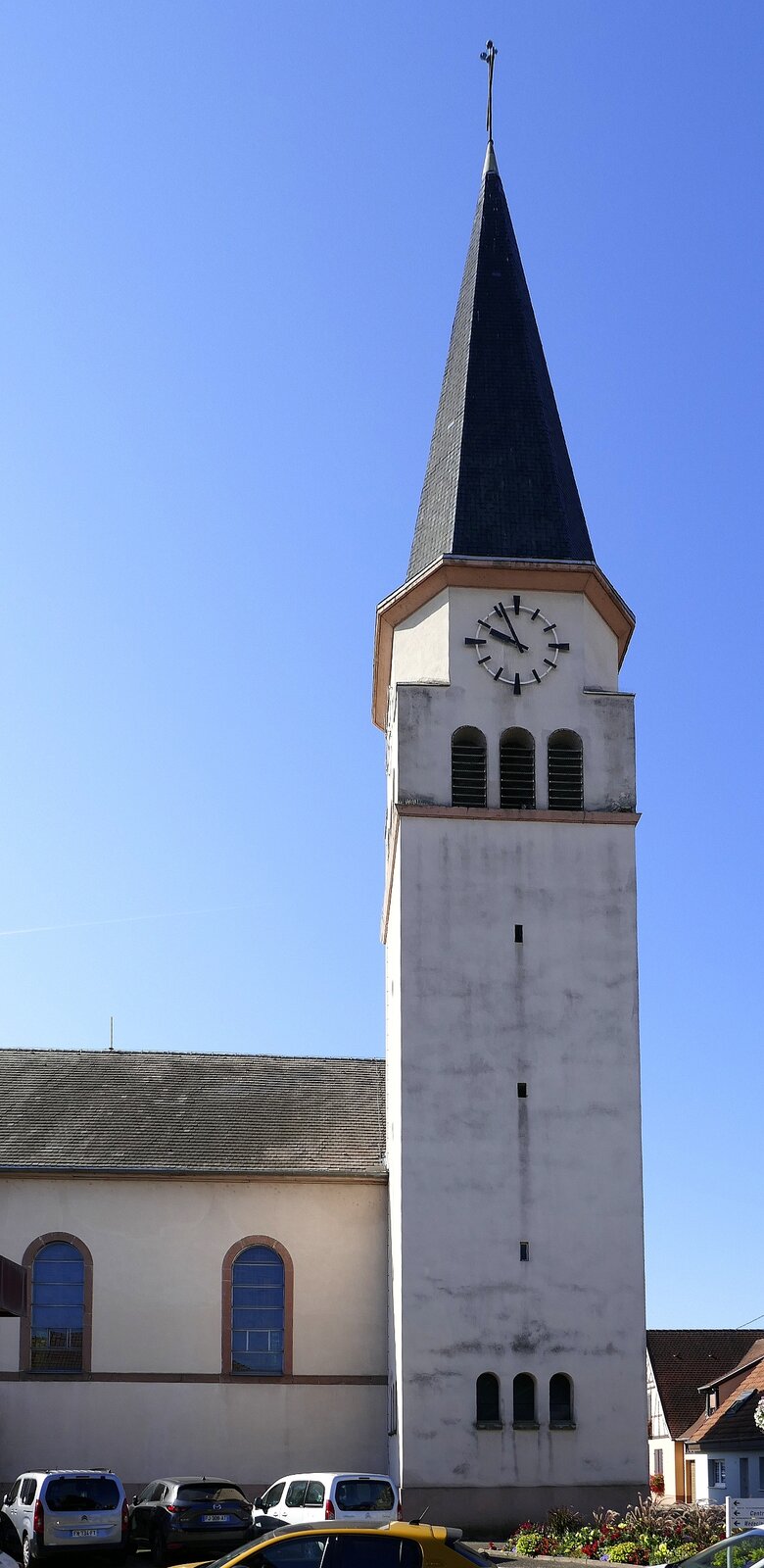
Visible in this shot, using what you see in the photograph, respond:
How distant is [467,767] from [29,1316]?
44.8ft

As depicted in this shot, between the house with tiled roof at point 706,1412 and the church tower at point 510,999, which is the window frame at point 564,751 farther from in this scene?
the house with tiled roof at point 706,1412

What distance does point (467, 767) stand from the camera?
33.2 m

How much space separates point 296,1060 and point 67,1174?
21.9 ft

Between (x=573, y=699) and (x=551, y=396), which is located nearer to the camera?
(x=573, y=699)

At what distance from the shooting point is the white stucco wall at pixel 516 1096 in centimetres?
2977

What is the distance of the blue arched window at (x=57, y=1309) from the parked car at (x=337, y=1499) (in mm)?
10932

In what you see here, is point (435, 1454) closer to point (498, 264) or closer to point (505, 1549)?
point (505, 1549)

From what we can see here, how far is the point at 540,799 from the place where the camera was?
33.0 m

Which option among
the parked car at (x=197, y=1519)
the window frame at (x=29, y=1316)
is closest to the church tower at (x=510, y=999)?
the parked car at (x=197, y=1519)

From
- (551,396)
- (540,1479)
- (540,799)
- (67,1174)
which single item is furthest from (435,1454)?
(551,396)

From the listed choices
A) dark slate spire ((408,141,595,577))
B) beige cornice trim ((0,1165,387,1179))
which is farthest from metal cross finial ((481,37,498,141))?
beige cornice trim ((0,1165,387,1179))

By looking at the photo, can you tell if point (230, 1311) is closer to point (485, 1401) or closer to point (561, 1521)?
point (485, 1401)

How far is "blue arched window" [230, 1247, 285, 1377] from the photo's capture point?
1323 inches

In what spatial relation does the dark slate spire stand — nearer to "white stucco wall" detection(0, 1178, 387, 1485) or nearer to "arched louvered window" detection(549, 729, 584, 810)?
"arched louvered window" detection(549, 729, 584, 810)
